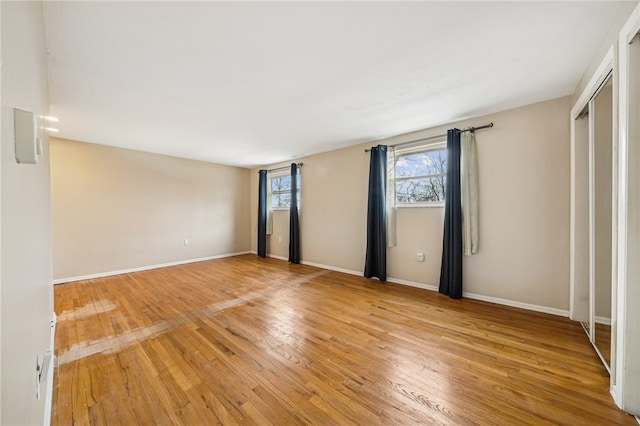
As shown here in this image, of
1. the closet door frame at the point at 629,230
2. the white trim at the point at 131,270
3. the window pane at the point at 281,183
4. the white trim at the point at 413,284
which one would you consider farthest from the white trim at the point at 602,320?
the white trim at the point at 131,270

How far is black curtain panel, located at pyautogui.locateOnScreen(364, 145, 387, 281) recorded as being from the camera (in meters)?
3.70

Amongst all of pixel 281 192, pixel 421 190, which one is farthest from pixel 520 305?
pixel 281 192

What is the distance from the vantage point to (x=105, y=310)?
267 cm

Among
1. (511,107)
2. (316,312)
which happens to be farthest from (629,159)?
(316,312)

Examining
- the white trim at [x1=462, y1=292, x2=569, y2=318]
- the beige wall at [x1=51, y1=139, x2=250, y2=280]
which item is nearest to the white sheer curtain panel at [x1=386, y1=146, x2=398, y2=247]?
the white trim at [x1=462, y1=292, x2=569, y2=318]

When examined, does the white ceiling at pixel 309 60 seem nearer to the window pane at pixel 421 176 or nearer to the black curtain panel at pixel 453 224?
the black curtain panel at pixel 453 224

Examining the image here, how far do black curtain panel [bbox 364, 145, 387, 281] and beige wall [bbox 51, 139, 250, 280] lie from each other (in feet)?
12.4

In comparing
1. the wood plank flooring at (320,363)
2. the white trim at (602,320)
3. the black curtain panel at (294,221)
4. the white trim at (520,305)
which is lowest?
the wood plank flooring at (320,363)

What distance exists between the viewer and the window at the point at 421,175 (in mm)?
3320

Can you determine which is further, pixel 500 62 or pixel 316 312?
pixel 316 312

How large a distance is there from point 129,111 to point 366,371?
3640 mm

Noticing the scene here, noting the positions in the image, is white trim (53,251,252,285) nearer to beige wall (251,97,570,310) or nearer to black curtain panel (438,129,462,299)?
beige wall (251,97,570,310)

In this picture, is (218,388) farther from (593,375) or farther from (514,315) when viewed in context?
(514,315)

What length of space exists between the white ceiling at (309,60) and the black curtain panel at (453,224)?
0.41 meters
